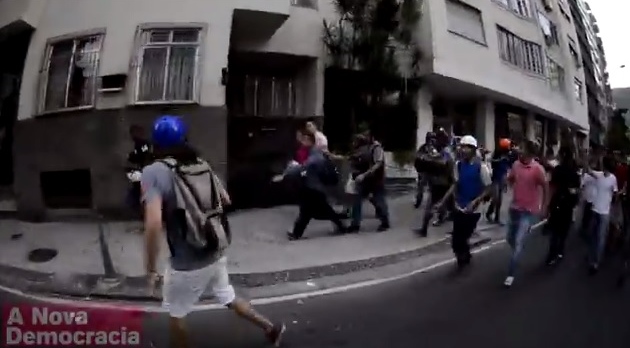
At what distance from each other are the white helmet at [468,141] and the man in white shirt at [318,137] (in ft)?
3.43

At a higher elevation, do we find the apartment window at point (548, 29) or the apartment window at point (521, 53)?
the apartment window at point (548, 29)

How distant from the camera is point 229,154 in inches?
116

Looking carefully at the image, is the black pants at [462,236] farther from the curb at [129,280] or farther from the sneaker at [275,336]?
the sneaker at [275,336]

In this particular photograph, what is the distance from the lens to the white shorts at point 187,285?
10.3ft

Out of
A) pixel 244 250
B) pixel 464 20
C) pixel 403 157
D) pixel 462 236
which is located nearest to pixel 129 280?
→ pixel 244 250

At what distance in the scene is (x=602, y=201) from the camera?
632 centimetres

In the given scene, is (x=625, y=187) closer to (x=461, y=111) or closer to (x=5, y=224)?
(x=461, y=111)

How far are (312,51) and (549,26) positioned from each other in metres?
1.72

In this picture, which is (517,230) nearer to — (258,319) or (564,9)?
(564,9)

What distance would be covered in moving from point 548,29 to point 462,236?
→ 1.43 meters

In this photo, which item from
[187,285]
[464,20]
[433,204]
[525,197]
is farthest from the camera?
[525,197]

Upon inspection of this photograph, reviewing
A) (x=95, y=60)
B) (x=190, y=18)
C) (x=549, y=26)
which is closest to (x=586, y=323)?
(x=549, y=26)

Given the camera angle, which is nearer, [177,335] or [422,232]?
[177,335]

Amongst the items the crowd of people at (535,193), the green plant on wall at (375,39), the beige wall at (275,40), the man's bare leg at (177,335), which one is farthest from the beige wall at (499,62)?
the man's bare leg at (177,335)
